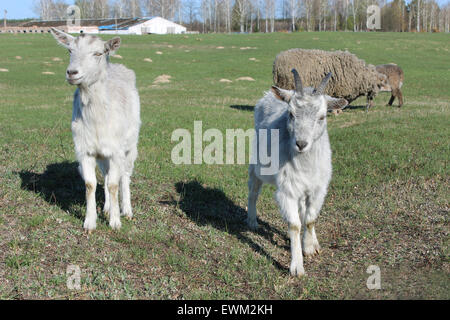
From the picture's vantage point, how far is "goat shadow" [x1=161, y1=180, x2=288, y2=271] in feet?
21.8

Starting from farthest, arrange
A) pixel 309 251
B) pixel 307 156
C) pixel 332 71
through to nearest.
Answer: pixel 332 71 → pixel 309 251 → pixel 307 156

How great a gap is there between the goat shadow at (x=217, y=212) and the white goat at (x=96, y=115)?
1.43 m

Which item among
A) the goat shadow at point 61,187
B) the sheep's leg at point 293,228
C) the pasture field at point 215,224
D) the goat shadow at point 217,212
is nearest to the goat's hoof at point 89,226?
the pasture field at point 215,224

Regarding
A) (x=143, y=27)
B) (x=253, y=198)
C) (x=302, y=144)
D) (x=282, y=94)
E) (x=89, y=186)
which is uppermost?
(x=143, y=27)

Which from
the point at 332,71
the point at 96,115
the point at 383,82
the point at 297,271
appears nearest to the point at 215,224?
the point at 297,271

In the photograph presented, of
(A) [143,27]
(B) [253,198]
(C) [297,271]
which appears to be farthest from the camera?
(A) [143,27]

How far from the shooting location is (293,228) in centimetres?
543

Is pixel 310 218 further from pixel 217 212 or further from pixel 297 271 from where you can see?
pixel 217 212

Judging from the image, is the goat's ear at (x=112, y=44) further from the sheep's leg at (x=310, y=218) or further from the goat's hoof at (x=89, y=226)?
the sheep's leg at (x=310, y=218)

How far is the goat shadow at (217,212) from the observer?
6.64 m

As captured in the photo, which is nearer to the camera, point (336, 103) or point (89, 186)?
point (336, 103)

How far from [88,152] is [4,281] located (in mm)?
2002

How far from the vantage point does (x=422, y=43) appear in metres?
52.5

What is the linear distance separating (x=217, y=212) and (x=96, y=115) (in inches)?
103
